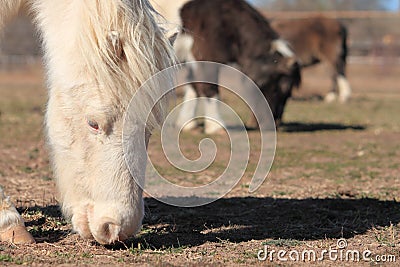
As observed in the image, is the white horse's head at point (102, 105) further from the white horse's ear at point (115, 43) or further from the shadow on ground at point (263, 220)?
the shadow on ground at point (263, 220)

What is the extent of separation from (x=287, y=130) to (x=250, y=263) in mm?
7460

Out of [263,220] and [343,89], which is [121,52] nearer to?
[263,220]

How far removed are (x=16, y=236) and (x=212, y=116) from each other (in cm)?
629

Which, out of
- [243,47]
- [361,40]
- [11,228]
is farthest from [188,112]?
[361,40]

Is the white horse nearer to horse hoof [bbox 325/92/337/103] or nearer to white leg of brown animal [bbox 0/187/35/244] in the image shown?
white leg of brown animal [bbox 0/187/35/244]

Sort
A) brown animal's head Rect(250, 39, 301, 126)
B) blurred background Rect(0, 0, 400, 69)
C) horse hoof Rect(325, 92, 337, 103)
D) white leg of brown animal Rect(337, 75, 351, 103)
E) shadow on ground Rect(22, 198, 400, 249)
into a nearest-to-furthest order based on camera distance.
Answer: shadow on ground Rect(22, 198, 400, 249) < brown animal's head Rect(250, 39, 301, 126) < white leg of brown animal Rect(337, 75, 351, 103) < horse hoof Rect(325, 92, 337, 103) < blurred background Rect(0, 0, 400, 69)

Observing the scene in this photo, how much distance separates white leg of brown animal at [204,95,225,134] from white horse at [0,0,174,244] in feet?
20.3

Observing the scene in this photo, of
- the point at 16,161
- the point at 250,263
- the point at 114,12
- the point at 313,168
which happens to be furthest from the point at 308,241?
the point at 16,161

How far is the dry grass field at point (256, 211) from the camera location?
10.9 feet

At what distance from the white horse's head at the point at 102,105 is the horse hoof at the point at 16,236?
1.42ft

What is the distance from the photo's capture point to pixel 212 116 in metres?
9.54

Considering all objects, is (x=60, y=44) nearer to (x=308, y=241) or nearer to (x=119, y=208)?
(x=119, y=208)

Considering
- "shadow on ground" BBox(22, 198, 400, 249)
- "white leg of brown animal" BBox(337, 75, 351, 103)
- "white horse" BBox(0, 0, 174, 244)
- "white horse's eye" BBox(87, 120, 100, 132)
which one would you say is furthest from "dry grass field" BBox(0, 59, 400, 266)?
"white leg of brown animal" BBox(337, 75, 351, 103)

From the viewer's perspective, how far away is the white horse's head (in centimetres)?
294
